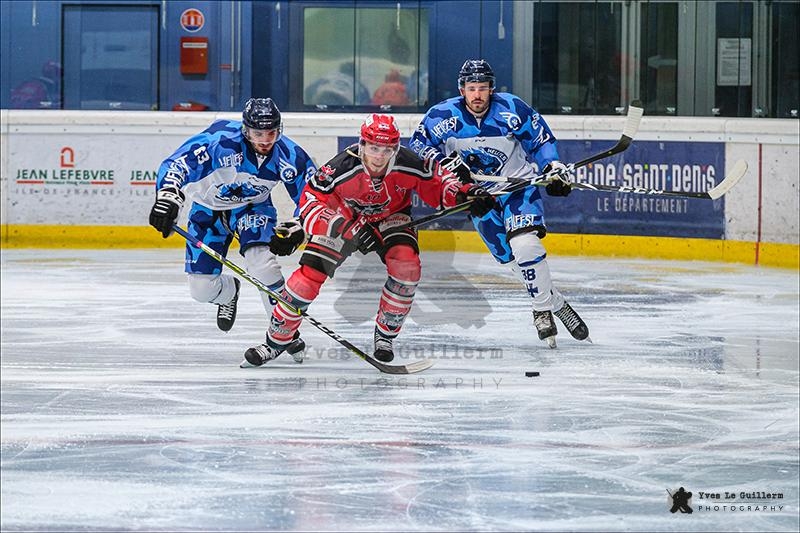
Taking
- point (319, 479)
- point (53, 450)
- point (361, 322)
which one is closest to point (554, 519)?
point (319, 479)

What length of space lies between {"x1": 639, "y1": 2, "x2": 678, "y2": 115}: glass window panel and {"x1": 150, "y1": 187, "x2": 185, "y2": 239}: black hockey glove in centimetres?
595

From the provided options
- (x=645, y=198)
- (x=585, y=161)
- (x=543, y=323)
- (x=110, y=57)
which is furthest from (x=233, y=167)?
(x=110, y=57)

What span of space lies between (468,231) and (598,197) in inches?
35.9

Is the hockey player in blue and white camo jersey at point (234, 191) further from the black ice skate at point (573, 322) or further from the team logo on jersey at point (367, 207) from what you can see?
the black ice skate at point (573, 322)

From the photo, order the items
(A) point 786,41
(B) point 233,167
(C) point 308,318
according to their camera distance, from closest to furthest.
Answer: (B) point 233,167
(C) point 308,318
(A) point 786,41

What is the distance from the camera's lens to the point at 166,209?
14.9 ft

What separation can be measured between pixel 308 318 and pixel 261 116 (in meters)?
1.02

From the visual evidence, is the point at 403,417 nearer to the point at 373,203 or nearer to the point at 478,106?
the point at 373,203

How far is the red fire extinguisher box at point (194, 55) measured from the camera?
430 inches

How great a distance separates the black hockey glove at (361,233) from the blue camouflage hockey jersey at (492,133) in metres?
0.80

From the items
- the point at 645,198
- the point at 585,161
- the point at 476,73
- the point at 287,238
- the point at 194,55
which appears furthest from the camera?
the point at 194,55

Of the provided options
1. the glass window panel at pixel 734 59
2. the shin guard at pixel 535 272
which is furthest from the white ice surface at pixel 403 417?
the glass window panel at pixel 734 59

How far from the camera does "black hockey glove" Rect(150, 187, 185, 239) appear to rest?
4.41m

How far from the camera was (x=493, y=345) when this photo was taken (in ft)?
20.5
